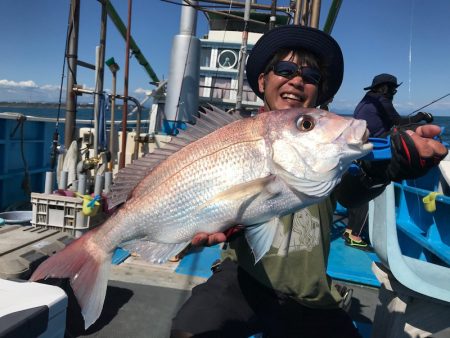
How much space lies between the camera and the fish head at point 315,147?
1.31 metres

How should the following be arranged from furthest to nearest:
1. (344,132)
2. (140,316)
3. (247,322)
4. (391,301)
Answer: (140,316), (391,301), (247,322), (344,132)

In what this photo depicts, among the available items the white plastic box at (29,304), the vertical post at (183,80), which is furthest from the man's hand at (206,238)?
the vertical post at (183,80)

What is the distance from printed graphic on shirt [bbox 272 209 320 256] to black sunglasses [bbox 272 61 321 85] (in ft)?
2.60

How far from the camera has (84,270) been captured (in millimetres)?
1467

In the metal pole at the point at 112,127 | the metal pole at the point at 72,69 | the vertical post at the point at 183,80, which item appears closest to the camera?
the metal pole at the point at 72,69

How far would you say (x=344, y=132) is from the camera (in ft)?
4.30

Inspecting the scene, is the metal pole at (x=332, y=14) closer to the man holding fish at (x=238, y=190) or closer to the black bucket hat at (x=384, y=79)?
the black bucket hat at (x=384, y=79)

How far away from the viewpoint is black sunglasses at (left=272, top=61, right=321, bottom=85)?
198 centimetres

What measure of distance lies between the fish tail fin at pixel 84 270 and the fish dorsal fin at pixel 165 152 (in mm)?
212

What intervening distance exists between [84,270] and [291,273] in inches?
44.5

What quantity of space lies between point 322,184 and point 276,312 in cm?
103

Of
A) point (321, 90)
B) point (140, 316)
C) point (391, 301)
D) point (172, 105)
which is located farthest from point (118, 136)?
point (391, 301)

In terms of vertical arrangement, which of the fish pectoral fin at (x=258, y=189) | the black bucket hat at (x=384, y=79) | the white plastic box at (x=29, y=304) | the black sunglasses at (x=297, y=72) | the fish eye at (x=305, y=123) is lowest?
the white plastic box at (x=29, y=304)

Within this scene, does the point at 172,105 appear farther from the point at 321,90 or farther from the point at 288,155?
the point at 288,155
